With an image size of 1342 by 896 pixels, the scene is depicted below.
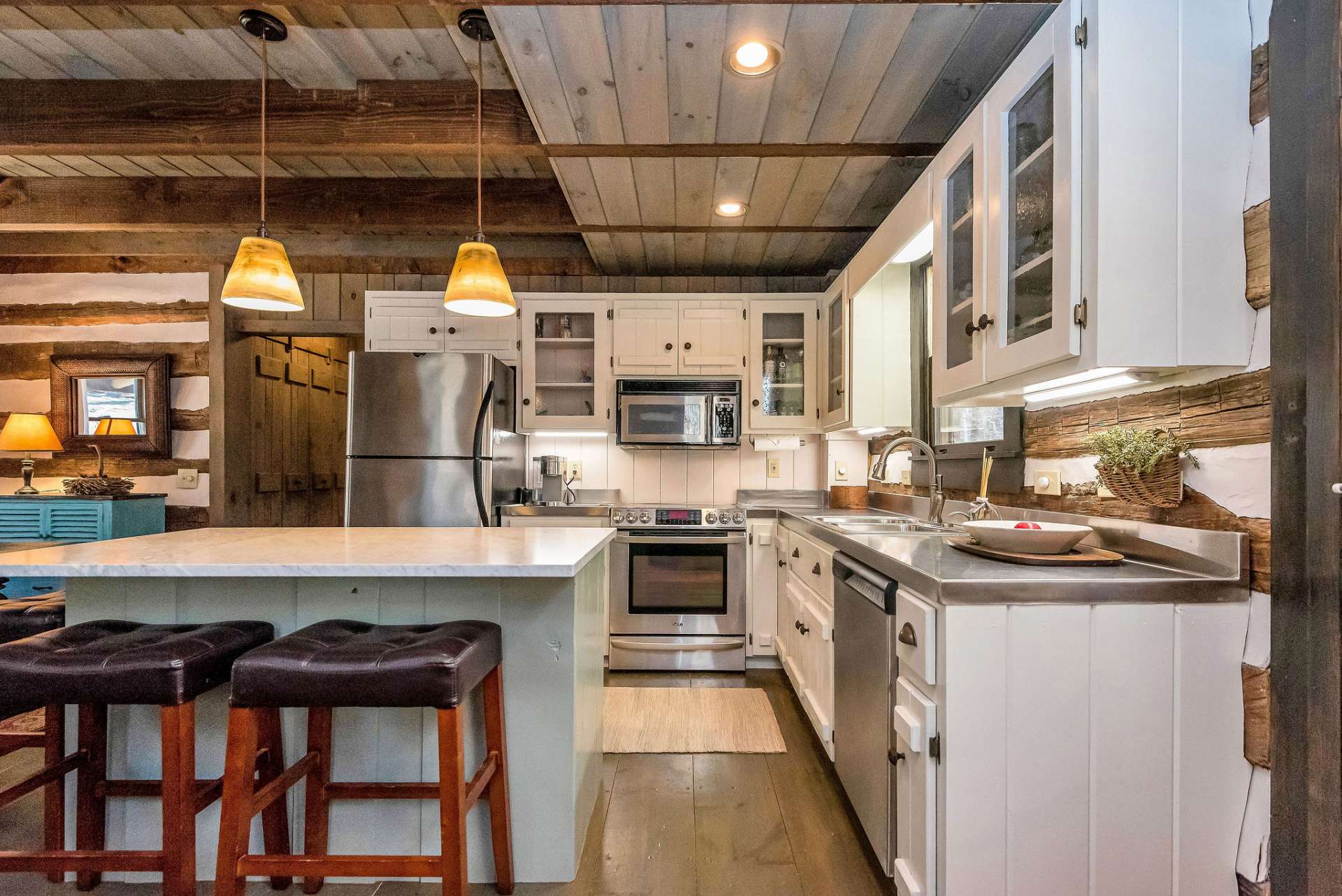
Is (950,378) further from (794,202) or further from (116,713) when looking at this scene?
(116,713)

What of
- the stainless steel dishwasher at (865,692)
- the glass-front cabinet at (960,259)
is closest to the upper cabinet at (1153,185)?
the glass-front cabinet at (960,259)

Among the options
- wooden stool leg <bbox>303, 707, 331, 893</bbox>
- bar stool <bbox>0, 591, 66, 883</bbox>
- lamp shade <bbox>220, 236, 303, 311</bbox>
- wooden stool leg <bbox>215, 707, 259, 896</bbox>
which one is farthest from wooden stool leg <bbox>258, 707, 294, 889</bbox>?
lamp shade <bbox>220, 236, 303, 311</bbox>

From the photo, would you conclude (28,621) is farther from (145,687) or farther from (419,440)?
(419,440)

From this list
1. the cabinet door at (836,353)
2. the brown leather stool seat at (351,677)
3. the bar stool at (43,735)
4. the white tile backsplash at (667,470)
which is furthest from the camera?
the white tile backsplash at (667,470)

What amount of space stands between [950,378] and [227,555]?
79.2 inches

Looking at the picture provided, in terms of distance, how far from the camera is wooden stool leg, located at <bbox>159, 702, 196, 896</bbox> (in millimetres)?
1266

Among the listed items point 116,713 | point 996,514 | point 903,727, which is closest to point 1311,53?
point 996,514

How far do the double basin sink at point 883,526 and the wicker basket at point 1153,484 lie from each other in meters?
0.69

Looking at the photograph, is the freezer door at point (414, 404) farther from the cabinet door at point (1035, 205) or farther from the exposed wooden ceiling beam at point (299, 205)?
the cabinet door at point (1035, 205)

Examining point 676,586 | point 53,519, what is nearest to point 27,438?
point 53,519

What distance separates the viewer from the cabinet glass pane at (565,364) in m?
3.69

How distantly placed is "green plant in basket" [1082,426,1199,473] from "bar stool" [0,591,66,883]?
92.8 inches

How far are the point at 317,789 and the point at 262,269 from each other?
1.54 metres

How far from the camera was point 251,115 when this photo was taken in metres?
2.35
